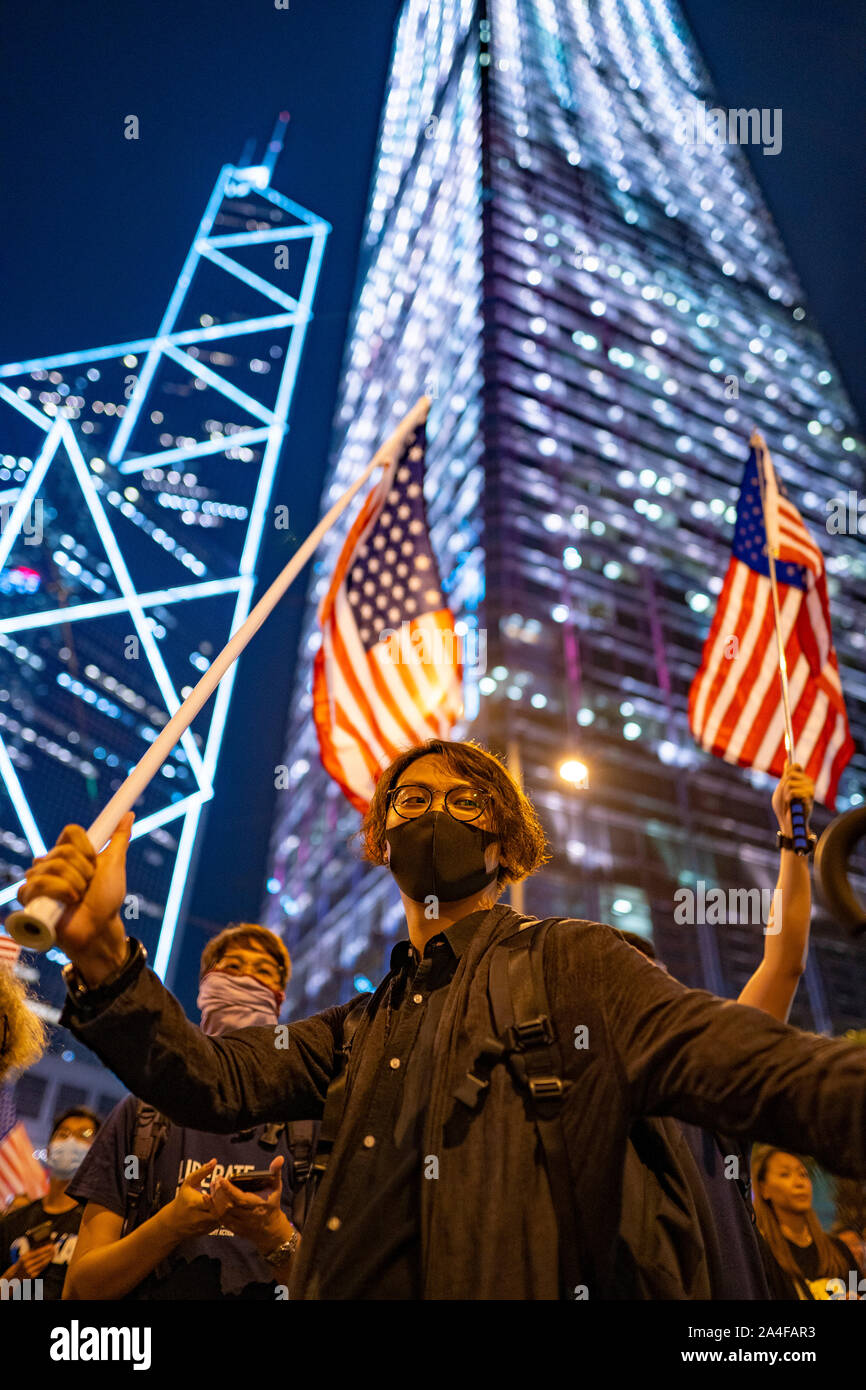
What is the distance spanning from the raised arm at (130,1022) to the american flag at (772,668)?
19.3ft

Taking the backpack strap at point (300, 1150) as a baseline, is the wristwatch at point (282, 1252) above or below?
below

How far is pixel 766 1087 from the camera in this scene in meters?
1.43

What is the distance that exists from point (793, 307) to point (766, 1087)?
7024cm

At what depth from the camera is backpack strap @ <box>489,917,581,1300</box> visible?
1.64m

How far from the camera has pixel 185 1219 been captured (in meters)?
2.61

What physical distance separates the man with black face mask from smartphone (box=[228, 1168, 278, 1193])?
1.80 feet

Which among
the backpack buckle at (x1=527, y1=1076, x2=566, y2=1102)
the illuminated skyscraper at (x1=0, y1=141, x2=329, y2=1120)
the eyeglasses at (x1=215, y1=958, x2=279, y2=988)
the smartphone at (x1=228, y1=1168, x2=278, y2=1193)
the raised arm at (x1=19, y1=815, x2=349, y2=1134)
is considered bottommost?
the smartphone at (x1=228, y1=1168, x2=278, y2=1193)

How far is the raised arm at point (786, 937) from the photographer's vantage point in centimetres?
331

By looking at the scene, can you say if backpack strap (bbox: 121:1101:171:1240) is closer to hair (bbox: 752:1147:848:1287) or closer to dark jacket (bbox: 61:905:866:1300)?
dark jacket (bbox: 61:905:866:1300)

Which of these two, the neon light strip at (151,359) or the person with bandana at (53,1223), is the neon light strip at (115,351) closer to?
the neon light strip at (151,359)

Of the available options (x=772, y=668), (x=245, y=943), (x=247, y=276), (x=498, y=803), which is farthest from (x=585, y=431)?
(x=498, y=803)

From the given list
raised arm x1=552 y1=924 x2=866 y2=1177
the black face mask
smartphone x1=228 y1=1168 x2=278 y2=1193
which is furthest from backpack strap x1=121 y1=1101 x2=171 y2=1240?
raised arm x1=552 y1=924 x2=866 y2=1177

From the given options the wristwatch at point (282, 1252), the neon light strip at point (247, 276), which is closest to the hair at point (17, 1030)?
the wristwatch at point (282, 1252)
